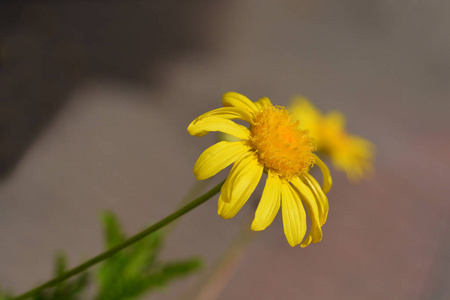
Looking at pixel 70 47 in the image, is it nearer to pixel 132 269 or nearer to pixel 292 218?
pixel 132 269

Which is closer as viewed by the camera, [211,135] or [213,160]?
[213,160]

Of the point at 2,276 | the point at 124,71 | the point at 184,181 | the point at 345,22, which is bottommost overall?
the point at 2,276

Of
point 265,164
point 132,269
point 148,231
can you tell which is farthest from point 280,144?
point 132,269

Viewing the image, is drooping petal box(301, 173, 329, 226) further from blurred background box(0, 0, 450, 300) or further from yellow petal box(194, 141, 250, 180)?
blurred background box(0, 0, 450, 300)

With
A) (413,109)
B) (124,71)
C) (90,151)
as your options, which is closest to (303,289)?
(90,151)

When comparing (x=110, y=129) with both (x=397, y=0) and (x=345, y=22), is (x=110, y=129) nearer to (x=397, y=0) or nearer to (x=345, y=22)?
(x=345, y=22)

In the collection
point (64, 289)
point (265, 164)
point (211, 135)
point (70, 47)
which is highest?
point (265, 164)

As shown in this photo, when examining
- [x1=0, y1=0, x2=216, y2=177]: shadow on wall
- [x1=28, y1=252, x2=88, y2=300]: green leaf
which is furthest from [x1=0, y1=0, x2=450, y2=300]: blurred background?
[x1=28, y1=252, x2=88, y2=300]: green leaf
